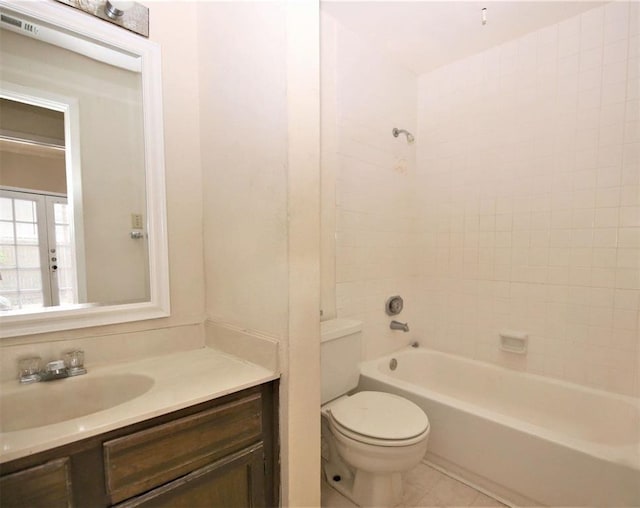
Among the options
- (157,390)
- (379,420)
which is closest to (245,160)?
(157,390)

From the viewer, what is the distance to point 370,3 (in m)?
1.62

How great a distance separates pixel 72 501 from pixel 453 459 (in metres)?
1.62

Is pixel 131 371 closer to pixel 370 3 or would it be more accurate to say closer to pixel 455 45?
pixel 370 3

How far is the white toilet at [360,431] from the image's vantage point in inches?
48.9

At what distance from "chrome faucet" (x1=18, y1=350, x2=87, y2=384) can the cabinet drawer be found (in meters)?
0.36

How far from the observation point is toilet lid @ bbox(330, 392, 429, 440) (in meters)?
1.25

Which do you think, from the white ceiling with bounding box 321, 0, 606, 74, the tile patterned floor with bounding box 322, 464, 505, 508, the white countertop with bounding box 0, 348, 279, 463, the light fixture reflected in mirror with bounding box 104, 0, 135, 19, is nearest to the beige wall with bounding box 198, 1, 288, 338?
the white countertop with bounding box 0, 348, 279, 463

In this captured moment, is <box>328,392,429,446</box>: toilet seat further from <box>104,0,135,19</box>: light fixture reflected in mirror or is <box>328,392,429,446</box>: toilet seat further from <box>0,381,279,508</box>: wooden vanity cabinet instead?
<box>104,0,135,19</box>: light fixture reflected in mirror

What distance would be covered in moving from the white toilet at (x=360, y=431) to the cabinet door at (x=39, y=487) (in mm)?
949

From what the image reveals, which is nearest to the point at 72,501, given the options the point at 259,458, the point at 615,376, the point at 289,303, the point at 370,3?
the point at 259,458

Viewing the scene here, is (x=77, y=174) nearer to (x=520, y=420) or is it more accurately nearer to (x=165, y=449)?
(x=165, y=449)

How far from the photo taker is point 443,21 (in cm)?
174

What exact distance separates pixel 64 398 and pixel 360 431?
3.33 ft

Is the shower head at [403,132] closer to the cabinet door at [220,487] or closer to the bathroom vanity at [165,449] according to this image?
the bathroom vanity at [165,449]
